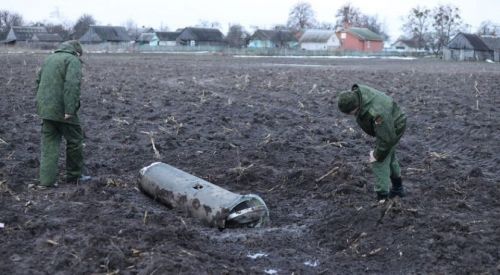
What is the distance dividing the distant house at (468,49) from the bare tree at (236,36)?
39592 millimetres

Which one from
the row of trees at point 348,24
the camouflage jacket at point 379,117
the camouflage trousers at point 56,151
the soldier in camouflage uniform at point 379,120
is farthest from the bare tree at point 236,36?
the camouflage jacket at point 379,117

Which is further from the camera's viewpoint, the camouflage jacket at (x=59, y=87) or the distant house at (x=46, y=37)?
the distant house at (x=46, y=37)

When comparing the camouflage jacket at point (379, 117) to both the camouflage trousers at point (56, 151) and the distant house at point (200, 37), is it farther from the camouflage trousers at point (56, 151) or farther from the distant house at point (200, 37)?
the distant house at point (200, 37)

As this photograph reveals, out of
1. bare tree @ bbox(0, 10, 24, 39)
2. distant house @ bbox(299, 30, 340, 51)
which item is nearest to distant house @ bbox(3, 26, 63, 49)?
bare tree @ bbox(0, 10, 24, 39)

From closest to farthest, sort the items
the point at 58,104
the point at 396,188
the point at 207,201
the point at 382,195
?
1. the point at 207,201
2. the point at 382,195
3. the point at 396,188
4. the point at 58,104

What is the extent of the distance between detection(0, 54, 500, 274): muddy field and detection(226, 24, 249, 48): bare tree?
93.2m

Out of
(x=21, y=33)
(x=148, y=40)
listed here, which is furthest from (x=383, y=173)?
(x=148, y=40)

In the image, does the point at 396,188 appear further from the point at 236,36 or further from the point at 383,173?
the point at 236,36

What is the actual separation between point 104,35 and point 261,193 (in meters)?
97.1

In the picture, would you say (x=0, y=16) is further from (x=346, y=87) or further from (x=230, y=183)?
(x=230, y=183)

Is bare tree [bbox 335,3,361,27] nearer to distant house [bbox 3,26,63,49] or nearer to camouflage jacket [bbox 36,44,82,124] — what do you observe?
distant house [bbox 3,26,63,49]

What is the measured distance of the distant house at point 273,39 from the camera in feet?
355

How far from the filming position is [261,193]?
25.9 ft

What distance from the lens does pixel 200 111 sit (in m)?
13.8
